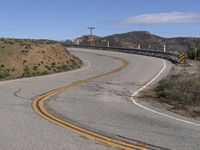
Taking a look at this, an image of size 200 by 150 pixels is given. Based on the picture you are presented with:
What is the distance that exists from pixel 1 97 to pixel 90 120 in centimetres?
658

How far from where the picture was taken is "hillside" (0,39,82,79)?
39.1m

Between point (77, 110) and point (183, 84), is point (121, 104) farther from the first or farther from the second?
point (183, 84)

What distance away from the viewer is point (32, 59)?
43.0m

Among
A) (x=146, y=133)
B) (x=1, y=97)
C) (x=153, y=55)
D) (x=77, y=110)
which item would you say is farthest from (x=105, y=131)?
(x=153, y=55)

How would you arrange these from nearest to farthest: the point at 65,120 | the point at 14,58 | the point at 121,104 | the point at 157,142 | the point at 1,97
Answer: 1. the point at 157,142
2. the point at 65,120
3. the point at 121,104
4. the point at 1,97
5. the point at 14,58

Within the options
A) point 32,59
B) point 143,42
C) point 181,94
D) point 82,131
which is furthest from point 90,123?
point 143,42

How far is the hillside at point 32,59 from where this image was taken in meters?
39.1

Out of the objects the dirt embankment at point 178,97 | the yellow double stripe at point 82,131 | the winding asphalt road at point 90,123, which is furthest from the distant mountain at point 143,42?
the yellow double stripe at point 82,131

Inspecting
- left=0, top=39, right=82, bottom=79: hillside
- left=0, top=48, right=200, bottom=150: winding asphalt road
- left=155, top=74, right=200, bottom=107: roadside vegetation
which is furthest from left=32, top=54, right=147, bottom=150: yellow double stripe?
left=0, top=39, right=82, bottom=79: hillside

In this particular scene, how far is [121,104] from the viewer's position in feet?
53.6

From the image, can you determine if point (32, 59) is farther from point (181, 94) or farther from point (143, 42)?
point (143, 42)

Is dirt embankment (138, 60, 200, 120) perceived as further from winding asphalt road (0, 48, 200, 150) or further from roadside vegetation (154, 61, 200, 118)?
winding asphalt road (0, 48, 200, 150)

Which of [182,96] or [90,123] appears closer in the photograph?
[90,123]

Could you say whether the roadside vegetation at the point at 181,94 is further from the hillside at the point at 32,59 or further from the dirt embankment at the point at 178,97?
the hillside at the point at 32,59
